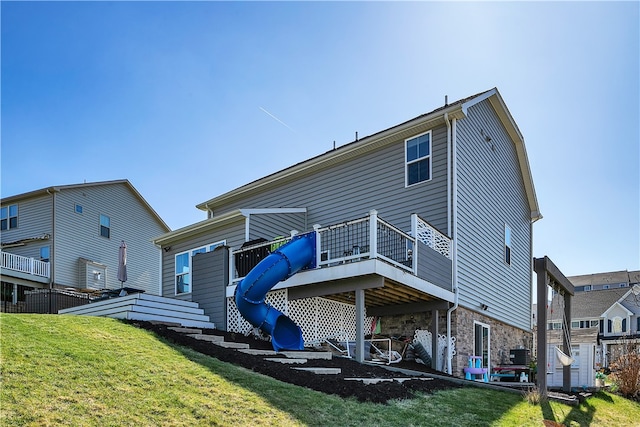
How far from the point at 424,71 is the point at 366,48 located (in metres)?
1.68

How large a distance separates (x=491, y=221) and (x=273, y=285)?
27.0 feet

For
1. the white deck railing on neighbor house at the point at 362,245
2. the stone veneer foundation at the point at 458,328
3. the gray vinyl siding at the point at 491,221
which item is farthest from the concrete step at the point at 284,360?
the gray vinyl siding at the point at 491,221

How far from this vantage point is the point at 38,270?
890 inches

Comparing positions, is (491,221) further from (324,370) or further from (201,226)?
(324,370)

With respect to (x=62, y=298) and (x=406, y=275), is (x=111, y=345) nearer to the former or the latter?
(x=406, y=275)

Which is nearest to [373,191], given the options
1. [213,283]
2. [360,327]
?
[360,327]

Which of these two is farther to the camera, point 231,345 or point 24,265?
point 24,265

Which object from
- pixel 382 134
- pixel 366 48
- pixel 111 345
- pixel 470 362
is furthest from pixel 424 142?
pixel 111 345

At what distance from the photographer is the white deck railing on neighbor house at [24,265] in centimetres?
2173

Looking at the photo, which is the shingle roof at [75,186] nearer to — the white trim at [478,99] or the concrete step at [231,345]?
the concrete step at [231,345]

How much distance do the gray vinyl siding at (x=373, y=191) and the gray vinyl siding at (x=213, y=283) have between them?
3.24m

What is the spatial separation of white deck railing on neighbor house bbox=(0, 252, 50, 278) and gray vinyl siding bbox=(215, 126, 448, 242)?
12.1 metres

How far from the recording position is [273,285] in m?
11.3

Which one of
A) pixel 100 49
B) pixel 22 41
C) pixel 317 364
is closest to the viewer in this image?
pixel 317 364
